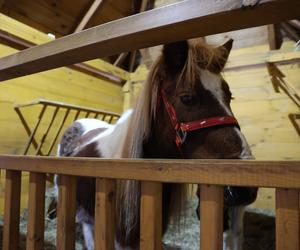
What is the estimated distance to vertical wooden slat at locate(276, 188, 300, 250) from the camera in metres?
0.46

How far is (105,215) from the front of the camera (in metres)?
0.68

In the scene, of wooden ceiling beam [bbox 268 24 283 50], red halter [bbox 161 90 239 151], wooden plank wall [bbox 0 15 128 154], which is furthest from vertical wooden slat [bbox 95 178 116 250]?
wooden ceiling beam [bbox 268 24 283 50]

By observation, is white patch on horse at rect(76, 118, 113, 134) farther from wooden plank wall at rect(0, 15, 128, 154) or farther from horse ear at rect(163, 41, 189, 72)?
horse ear at rect(163, 41, 189, 72)

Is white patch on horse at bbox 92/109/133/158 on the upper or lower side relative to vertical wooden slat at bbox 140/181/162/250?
upper

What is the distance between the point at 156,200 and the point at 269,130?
236 centimetres

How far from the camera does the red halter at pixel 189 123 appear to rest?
2.97 ft

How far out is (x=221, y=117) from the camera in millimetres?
913

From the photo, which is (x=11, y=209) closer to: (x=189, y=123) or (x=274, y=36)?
(x=189, y=123)

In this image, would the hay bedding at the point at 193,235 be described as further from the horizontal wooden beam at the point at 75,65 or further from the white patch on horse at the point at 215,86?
the horizontal wooden beam at the point at 75,65

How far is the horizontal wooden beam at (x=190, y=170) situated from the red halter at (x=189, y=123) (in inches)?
13.8

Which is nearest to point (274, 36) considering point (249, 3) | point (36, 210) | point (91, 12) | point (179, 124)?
point (91, 12)

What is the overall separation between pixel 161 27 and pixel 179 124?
0.43m

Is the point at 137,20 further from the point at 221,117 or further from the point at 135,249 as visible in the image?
the point at 135,249

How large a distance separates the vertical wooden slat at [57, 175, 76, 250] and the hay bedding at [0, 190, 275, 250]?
0.90 metres
